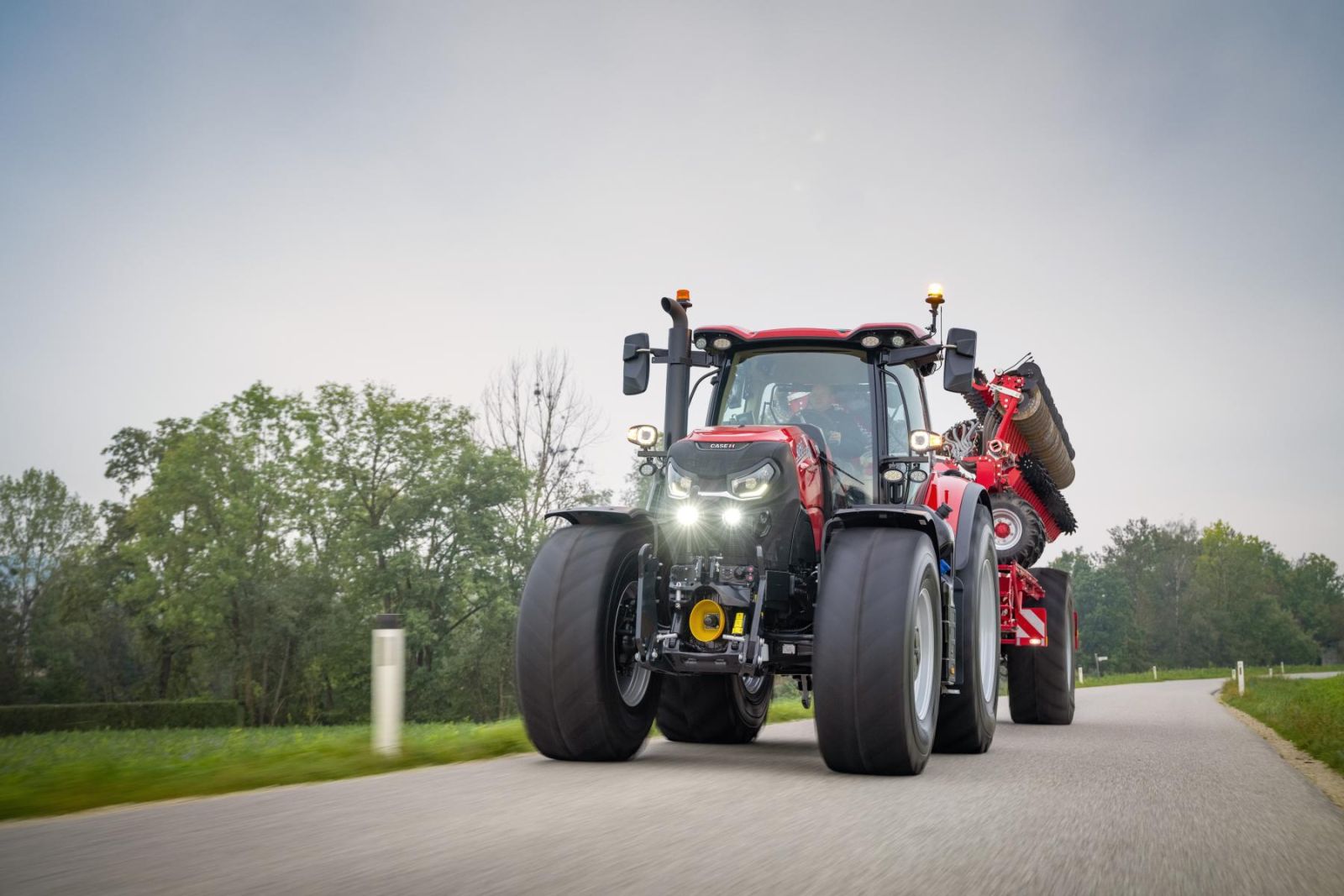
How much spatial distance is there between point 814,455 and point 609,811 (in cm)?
312

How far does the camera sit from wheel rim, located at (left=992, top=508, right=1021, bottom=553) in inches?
494

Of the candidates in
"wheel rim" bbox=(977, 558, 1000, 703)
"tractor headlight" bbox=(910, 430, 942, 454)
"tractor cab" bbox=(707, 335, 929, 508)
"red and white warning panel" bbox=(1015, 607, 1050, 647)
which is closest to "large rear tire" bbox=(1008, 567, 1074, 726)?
"red and white warning panel" bbox=(1015, 607, 1050, 647)

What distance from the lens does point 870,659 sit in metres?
5.94

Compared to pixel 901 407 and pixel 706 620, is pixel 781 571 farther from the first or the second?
pixel 901 407

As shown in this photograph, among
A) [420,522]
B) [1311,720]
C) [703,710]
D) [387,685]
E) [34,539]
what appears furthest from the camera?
[34,539]

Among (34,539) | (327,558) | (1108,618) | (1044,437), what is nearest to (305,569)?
(327,558)

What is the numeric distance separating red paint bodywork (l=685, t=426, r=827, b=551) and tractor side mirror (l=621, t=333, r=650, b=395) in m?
0.59

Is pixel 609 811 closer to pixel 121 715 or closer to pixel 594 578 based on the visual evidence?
pixel 594 578

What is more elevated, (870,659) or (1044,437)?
(1044,437)

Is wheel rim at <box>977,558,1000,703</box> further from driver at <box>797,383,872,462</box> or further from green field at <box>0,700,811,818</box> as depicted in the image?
green field at <box>0,700,811,818</box>

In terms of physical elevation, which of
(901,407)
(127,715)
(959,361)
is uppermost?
(959,361)

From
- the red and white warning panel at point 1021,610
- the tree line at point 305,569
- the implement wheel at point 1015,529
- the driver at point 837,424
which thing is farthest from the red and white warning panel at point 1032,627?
the tree line at point 305,569

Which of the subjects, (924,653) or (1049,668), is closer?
(924,653)

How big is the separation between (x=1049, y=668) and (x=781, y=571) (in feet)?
23.1
